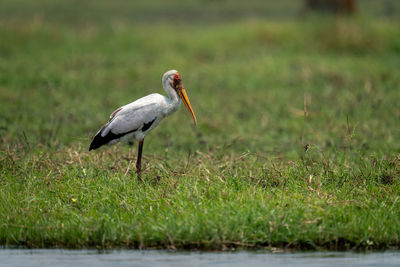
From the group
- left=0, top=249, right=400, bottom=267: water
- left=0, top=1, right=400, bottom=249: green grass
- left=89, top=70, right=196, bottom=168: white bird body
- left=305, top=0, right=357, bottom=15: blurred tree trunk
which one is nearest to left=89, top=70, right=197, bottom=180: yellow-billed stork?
left=89, top=70, right=196, bottom=168: white bird body

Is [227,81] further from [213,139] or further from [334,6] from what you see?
[334,6]

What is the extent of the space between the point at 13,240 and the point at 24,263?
0.55m

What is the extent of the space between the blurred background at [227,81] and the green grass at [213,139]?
0.13 ft

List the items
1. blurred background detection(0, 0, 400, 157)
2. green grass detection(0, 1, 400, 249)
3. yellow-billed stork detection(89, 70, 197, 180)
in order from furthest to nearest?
blurred background detection(0, 0, 400, 157), yellow-billed stork detection(89, 70, 197, 180), green grass detection(0, 1, 400, 249)

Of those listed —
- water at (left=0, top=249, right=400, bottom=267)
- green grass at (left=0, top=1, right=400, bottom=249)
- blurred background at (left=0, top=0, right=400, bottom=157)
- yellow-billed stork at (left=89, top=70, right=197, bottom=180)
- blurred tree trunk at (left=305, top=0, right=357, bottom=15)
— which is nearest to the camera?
water at (left=0, top=249, right=400, bottom=267)

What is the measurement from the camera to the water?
16.7 ft

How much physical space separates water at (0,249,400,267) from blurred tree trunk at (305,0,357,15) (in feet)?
43.9

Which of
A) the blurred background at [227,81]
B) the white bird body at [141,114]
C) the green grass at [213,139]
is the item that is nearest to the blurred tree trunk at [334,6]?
the blurred background at [227,81]

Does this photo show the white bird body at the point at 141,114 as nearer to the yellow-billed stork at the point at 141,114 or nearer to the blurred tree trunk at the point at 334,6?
the yellow-billed stork at the point at 141,114

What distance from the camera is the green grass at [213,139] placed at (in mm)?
5539

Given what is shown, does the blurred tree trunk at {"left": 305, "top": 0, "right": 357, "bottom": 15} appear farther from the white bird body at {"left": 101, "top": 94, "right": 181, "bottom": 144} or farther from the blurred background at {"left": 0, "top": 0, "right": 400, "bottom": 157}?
the white bird body at {"left": 101, "top": 94, "right": 181, "bottom": 144}

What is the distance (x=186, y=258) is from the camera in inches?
205

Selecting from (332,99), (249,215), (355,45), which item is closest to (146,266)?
(249,215)

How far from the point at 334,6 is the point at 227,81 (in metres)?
5.63
